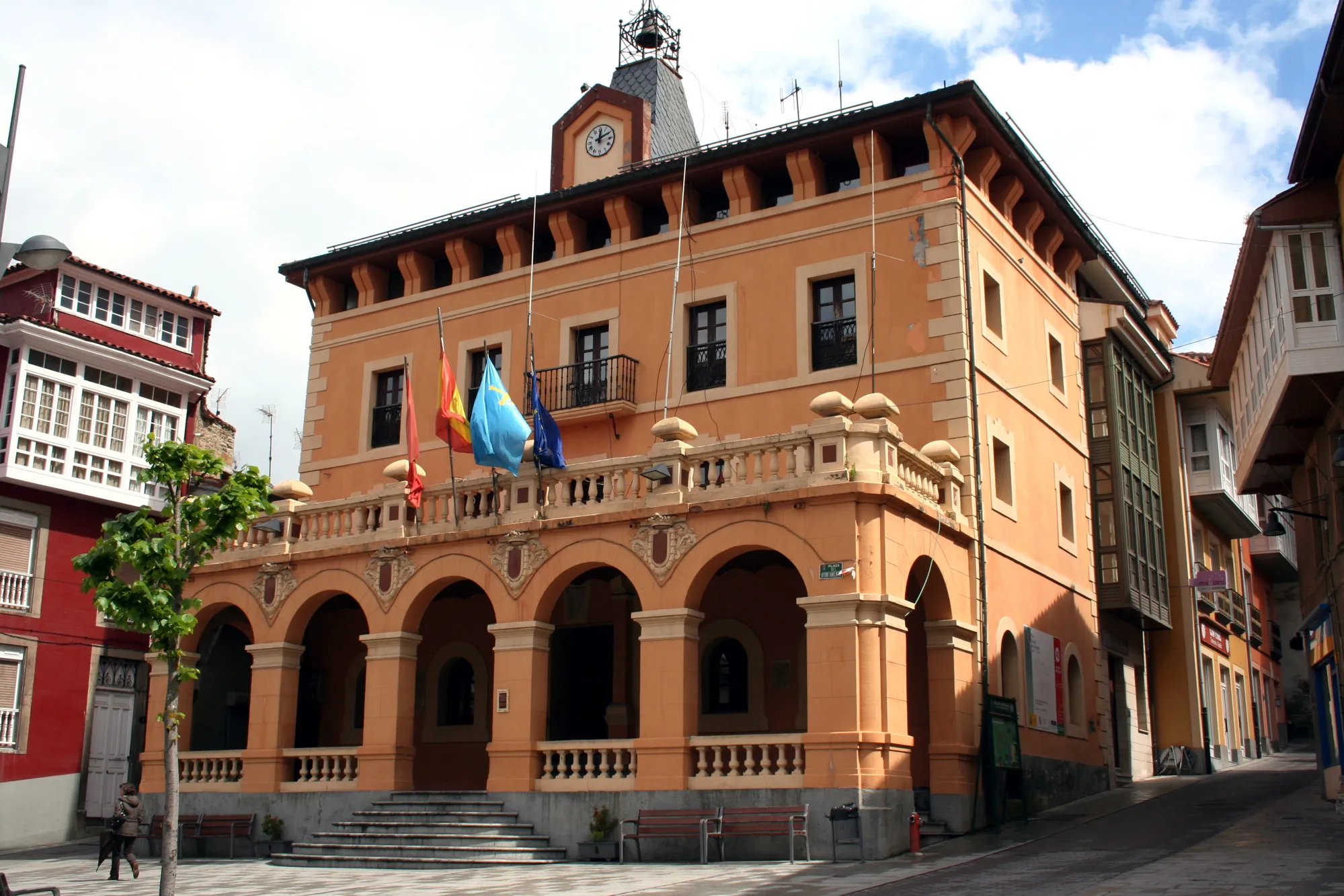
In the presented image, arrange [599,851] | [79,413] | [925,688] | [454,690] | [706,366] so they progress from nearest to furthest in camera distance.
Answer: [599,851]
[925,688]
[706,366]
[454,690]
[79,413]

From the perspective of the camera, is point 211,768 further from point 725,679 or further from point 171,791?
point 171,791

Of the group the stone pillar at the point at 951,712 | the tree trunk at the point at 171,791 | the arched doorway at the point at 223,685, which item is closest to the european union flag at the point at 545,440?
the stone pillar at the point at 951,712

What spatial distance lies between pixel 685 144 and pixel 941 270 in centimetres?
1112

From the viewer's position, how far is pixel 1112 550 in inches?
1207

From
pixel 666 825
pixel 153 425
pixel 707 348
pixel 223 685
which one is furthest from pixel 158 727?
pixel 707 348

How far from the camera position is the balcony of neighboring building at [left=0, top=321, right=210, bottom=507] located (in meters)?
28.3

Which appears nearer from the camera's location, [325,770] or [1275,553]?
[325,770]

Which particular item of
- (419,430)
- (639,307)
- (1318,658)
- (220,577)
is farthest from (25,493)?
(1318,658)

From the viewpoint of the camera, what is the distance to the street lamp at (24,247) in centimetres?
1130

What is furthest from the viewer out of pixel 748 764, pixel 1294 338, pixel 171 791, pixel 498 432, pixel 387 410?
pixel 387 410

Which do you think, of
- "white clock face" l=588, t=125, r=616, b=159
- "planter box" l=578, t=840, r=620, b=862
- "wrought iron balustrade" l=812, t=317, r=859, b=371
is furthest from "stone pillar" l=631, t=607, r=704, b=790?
"white clock face" l=588, t=125, r=616, b=159

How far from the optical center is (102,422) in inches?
1184

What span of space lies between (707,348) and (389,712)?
8.97m

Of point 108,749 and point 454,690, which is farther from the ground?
point 454,690
